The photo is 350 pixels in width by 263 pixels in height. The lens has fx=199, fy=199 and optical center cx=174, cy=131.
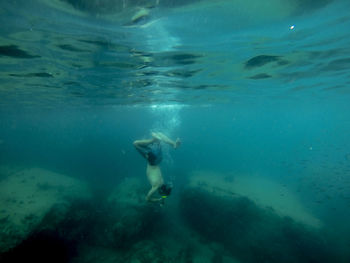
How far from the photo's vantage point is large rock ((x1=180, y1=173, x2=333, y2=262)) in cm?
1267

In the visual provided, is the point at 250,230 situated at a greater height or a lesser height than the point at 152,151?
lesser

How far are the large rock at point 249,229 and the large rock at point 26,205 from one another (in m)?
9.77

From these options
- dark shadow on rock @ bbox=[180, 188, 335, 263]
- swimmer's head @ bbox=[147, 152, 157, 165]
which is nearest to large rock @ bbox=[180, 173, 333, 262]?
dark shadow on rock @ bbox=[180, 188, 335, 263]

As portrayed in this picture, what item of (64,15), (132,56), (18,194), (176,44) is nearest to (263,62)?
(176,44)

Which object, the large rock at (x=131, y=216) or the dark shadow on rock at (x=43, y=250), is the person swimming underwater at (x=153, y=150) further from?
the dark shadow on rock at (x=43, y=250)

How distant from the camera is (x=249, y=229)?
48.4 ft

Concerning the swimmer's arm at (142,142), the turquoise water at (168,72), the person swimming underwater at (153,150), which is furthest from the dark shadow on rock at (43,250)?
the swimmer's arm at (142,142)

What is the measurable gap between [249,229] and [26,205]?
15.9 metres

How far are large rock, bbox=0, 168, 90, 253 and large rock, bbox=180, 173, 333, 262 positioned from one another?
9765mm

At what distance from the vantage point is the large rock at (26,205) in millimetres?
11070

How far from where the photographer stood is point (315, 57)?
12.4 m

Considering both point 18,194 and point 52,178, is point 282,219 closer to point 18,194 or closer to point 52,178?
point 18,194

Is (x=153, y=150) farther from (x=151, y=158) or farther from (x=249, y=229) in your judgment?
(x=249, y=229)

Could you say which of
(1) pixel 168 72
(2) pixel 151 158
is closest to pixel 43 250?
(2) pixel 151 158
